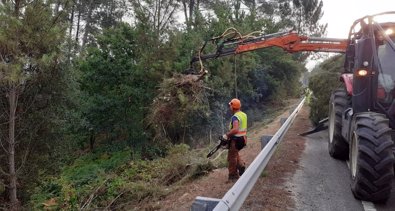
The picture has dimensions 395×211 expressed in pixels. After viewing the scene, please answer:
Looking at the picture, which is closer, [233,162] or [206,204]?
[206,204]

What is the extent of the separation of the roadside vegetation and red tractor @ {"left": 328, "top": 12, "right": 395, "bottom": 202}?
2987 mm

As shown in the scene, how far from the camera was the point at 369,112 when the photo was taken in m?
6.10

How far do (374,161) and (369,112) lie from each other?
1.06m

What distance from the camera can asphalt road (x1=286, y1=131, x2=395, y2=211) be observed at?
5.48 meters

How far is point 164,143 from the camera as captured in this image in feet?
63.7

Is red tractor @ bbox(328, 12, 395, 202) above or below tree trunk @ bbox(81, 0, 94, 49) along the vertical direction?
below

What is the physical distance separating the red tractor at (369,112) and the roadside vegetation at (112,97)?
9.80ft

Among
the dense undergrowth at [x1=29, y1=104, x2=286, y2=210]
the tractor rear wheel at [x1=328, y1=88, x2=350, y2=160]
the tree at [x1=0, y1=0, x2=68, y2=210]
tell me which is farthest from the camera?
the tree at [x1=0, y1=0, x2=68, y2=210]

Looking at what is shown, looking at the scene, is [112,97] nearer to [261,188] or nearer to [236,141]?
[236,141]

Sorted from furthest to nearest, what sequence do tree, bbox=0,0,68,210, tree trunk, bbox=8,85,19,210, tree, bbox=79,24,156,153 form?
tree, bbox=79,24,156,153, tree trunk, bbox=8,85,19,210, tree, bbox=0,0,68,210

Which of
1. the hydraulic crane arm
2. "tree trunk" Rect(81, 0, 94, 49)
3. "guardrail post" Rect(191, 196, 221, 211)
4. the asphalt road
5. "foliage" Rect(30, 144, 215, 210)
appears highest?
"tree trunk" Rect(81, 0, 94, 49)

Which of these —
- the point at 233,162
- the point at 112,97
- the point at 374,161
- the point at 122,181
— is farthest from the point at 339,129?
the point at 112,97

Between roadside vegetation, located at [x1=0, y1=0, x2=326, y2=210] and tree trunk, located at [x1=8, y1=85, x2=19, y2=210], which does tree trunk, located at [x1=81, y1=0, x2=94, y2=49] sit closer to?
roadside vegetation, located at [x1=0, y1=0, x2=326, y2=210]

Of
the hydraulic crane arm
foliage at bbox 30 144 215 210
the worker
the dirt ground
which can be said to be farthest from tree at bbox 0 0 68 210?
the worker
